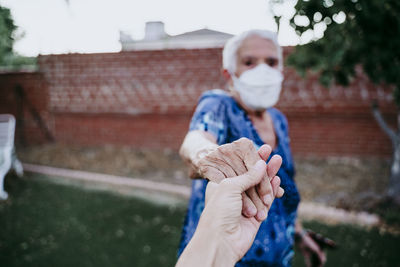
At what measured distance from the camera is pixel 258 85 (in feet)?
5.38

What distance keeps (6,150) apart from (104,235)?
311 cm

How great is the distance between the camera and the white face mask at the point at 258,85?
5.42ft

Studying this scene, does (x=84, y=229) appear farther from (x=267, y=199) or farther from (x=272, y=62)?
(x=267, y=199)

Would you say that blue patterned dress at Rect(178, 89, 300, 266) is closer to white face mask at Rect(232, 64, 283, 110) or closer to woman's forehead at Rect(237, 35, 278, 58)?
white face mask at Rect(232, 64, 283, 110)

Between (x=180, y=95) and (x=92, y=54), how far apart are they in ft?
8.32

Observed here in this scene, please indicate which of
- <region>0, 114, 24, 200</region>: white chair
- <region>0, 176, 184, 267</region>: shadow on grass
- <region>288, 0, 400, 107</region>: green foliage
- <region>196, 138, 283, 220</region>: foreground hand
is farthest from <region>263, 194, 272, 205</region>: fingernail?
<region>0, 114, 24, 200</region>: white chair

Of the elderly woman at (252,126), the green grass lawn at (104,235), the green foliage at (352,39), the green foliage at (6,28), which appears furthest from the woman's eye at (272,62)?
the green grass lawn at (104,235)

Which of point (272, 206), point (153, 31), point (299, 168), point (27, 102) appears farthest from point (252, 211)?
point (153, 31)

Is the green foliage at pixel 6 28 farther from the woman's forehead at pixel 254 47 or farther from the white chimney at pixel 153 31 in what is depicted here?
the white chimney at pixel 153 31

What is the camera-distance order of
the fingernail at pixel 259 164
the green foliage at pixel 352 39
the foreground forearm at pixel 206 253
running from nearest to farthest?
the foreground forearm at pixel 206 253 < the fingernail at pixel 259 164 < the green foliage at pixel 352 39

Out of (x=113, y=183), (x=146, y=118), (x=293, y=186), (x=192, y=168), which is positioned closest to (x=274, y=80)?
(x=293, y=186)

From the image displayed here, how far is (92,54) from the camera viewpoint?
754 centimetres

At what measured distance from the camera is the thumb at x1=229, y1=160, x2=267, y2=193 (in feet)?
3.07

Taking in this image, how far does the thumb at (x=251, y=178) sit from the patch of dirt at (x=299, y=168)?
4221 millimetres
